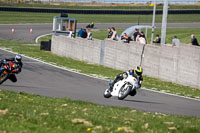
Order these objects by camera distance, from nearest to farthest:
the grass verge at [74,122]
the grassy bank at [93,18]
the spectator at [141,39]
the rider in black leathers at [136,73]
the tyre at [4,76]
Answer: the grass verge at [74,122] < the rider in black leathers at [136,73] < the tyre at [4,76] < the spectator at [141,39] < the grassy bank at [93,18]

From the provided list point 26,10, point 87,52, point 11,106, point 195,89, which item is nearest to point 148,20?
point 26,10

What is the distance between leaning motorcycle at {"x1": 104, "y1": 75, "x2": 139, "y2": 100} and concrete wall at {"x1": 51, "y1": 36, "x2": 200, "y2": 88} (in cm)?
661

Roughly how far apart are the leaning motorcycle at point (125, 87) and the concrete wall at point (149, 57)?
6606mm

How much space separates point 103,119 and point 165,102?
7942 millimetres

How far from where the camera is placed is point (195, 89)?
73.1 feet

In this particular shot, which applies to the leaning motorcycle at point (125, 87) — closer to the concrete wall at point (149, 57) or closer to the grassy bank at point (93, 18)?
the concrete wall at point (149, 57)

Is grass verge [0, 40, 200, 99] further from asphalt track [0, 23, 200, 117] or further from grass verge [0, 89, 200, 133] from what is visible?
grass verge [0, 89, 200, 133]

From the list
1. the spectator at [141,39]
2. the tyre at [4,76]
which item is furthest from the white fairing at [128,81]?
Answer: the spectator at [141,39]

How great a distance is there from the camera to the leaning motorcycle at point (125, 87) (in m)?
16.6

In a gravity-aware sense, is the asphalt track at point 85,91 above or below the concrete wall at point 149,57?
below

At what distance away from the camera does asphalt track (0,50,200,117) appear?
16312mm

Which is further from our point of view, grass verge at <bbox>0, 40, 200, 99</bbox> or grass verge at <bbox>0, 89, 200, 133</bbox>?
grass verge at <bbox>0, 40, 200, 99</bbox>

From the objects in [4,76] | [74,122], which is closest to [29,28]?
[4,76]

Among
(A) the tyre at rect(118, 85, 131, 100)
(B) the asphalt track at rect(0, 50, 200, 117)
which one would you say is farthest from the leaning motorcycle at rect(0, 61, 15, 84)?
(A) the tyre at rect(118, 85, 131, 100)
